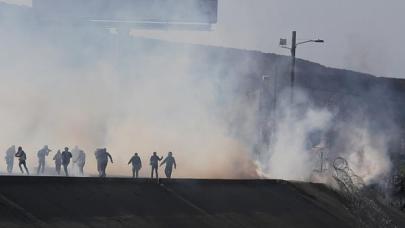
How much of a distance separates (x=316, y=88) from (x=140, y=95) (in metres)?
11.6

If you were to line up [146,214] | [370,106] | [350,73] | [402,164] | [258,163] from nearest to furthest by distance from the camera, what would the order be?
1. [146,214]
2. [402,164]
3. [258,163]
4. [370,106]
5. [350,73]

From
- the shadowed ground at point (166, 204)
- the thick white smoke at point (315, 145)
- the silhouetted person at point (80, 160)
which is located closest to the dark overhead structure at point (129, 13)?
the thick white smoke at point (315, 145)

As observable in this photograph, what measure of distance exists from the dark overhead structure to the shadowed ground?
21572 millimetres

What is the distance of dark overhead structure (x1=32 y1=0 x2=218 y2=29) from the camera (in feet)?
143

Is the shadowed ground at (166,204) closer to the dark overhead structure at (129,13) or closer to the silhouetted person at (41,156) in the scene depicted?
the silhouetted person at (41,156)

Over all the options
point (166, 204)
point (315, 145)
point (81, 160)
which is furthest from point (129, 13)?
point (166, 204)

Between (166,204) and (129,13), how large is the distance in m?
27.2

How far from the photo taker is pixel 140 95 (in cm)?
3991

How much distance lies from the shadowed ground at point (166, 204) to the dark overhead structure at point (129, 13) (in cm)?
2157

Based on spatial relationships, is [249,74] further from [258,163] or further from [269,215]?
[269,215]

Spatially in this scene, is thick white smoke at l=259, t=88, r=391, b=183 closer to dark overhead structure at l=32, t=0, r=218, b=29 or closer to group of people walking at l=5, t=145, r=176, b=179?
group of people walking at l=5, t=145, r=176, b=179

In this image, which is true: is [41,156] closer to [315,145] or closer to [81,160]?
[81,160]

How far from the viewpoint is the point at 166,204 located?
731 inches

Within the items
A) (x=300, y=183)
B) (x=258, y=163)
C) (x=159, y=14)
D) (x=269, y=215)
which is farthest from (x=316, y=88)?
(x=269, y=215)
